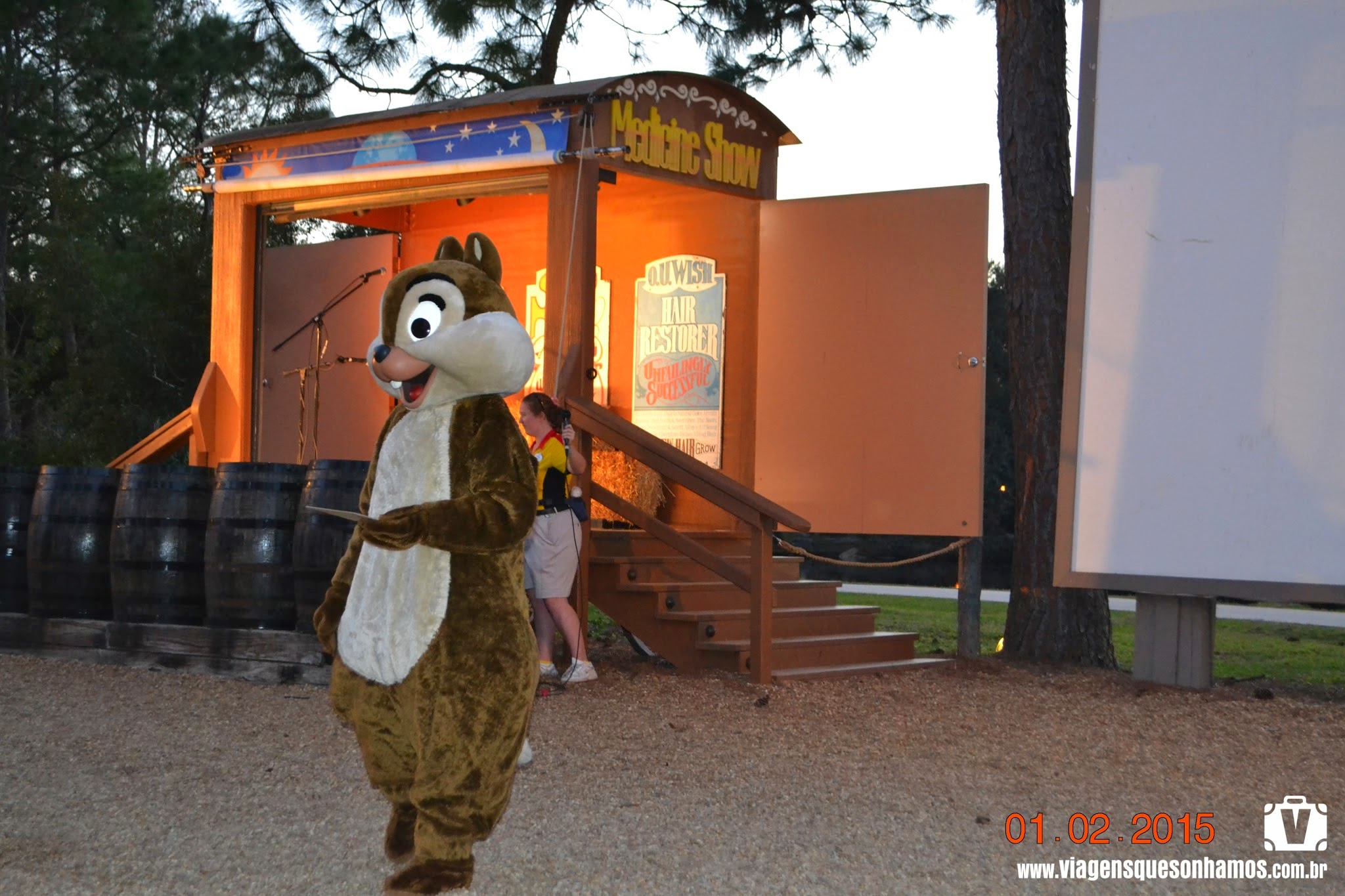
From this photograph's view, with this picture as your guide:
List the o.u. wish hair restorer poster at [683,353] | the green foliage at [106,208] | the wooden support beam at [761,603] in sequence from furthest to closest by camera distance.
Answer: the green foliage at [106,208] → the o.u. wish hair restorer poster at [683,353] → the wooden support beam at [761,603]

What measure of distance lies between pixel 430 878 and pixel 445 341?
1303 mm

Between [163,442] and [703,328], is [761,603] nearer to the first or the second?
[703,328]

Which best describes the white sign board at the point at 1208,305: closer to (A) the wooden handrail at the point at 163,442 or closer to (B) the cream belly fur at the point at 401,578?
(B) the cream belly fur at the point at 401,578

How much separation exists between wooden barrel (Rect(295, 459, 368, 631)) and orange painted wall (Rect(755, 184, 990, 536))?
253 centimetres

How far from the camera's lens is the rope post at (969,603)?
7.85 m

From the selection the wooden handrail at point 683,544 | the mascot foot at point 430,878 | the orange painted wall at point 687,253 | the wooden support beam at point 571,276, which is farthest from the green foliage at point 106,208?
the mascot foot at point 430,878

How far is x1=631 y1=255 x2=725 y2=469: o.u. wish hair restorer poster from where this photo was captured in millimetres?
8453

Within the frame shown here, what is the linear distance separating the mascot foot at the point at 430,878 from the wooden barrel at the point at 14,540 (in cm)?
540

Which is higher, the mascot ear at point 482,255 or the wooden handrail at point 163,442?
the mascot ear at point 482,255

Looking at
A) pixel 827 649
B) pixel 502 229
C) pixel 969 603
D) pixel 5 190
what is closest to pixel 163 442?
pixel 502 229

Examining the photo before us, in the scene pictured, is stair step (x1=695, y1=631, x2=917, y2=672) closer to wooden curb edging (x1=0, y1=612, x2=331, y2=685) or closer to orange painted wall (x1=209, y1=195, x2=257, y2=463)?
wooden curb edging (x1=0, y1=612, x2=331, y2=685)

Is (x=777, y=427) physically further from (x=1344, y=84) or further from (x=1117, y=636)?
(x=1117, y=636)

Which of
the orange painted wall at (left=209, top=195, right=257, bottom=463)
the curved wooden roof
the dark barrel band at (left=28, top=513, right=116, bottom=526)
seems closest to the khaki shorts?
the curved wooden roof

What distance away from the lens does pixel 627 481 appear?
842cm
